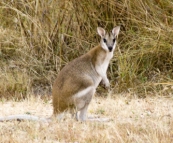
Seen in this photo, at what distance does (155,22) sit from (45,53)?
5.80ft

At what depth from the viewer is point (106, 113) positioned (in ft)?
21.9

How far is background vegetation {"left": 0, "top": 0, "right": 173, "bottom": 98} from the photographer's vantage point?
815cm

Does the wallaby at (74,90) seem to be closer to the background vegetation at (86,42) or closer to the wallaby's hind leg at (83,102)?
the wallaby's hind leg at (83,102)

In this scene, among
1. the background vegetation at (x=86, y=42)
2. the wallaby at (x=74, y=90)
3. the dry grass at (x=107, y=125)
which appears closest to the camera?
the dry grass at (x=107, y=125)

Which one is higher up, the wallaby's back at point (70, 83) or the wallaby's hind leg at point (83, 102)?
the wallaby's back at point (70, 83)

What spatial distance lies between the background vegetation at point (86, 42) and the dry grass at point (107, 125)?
790 millimetres

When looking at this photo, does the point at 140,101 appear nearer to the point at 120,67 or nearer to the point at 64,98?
the point at 120,67

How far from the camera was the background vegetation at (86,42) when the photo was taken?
815 centimetres

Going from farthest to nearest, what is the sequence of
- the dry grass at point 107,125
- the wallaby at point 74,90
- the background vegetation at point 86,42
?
the background vegetation at point 86,42
the wallaby at point 74,90
the dry grass at point 107,125

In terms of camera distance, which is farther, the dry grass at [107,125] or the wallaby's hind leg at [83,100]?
the wallaby's hind leg at [83,100]

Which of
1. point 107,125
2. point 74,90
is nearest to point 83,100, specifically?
point 74,90

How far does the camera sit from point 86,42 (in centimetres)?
858

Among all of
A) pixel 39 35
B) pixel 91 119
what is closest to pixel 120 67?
pixel 39 35

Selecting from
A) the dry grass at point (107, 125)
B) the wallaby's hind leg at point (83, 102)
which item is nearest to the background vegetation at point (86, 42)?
the dry grass at point (107, 125)
